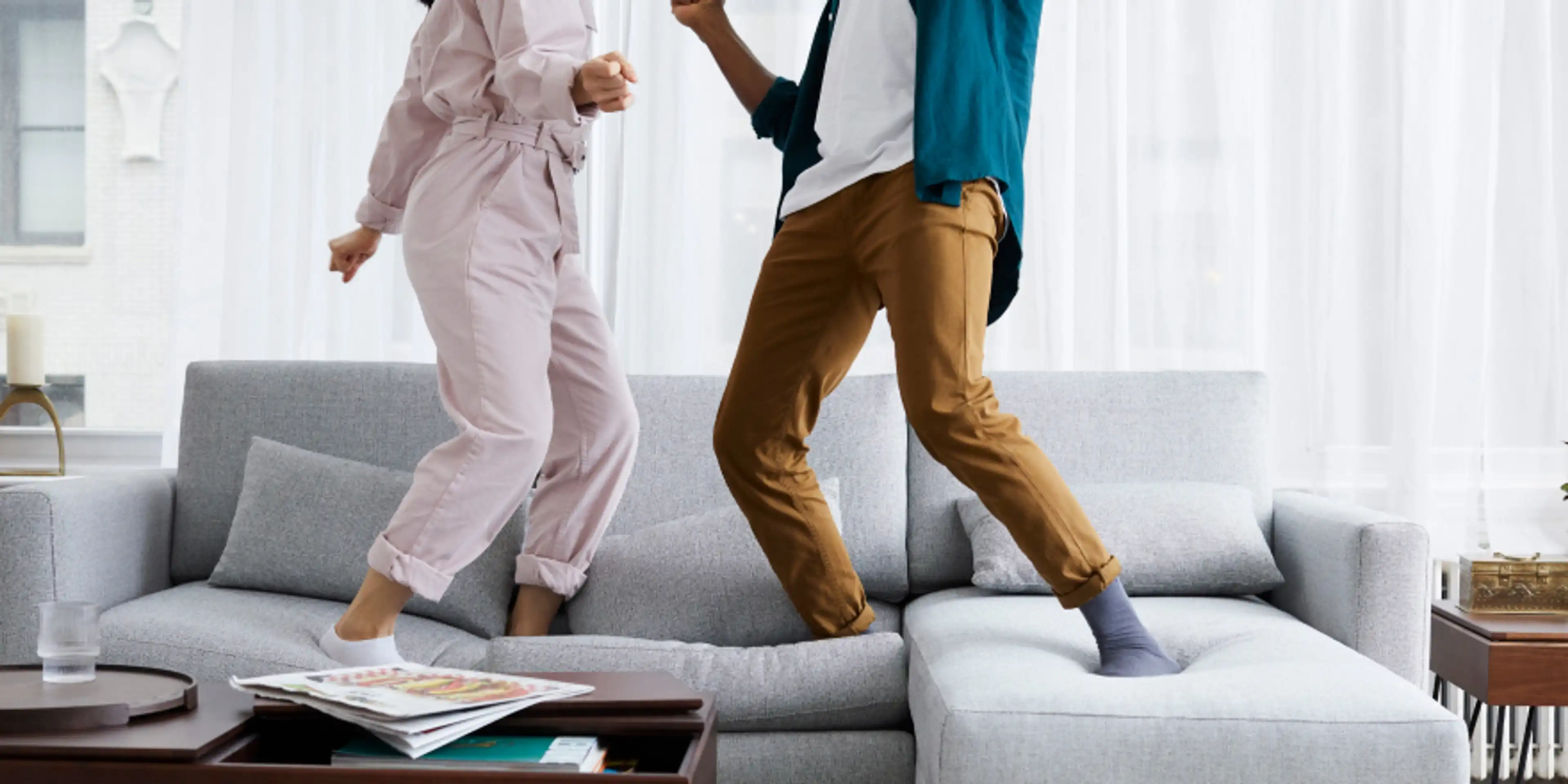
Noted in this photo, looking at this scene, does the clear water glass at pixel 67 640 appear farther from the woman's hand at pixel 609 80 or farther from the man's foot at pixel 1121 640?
the man's foot at pixel 1121 640

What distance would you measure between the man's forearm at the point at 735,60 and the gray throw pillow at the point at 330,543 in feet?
2.56

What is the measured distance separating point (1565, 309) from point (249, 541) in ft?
8.51

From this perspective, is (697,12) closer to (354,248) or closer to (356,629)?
(354,248)

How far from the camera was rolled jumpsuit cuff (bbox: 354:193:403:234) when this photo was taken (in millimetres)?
2020

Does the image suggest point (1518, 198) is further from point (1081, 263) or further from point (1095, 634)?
point (1095, 634)

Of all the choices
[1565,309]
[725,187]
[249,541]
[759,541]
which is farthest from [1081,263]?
[249,541]

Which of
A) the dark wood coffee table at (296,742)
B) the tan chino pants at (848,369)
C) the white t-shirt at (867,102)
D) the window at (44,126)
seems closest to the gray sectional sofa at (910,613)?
the tan chino pants at (848,369)

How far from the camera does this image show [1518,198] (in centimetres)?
266

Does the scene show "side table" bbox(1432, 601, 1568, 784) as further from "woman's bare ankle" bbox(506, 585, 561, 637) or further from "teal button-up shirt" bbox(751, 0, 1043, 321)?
"woman's bare ankle" bbox(506, 585, 561, 637)

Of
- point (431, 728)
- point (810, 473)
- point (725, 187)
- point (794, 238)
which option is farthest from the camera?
point (725, 187)

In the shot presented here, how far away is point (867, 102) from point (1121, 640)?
787 millimetres

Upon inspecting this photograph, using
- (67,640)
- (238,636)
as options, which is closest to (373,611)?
(238,636)

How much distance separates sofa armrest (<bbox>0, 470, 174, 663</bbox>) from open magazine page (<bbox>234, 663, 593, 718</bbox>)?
76 cm

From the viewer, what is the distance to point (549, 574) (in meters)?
1.97
